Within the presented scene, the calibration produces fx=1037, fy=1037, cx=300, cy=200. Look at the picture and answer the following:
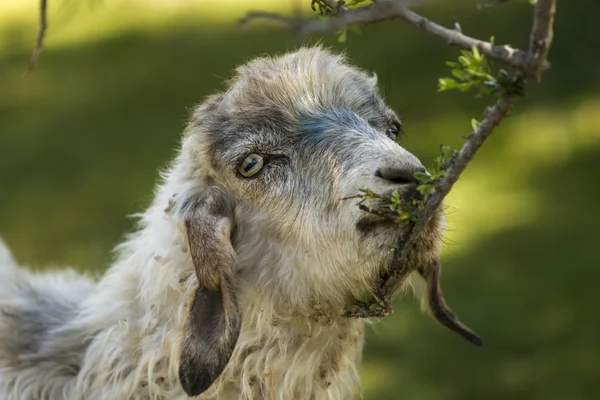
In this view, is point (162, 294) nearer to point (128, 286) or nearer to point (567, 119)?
point (128, 286)

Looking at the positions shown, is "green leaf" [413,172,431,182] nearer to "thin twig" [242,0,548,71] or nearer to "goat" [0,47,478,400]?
"goat" [0,47,478,400]

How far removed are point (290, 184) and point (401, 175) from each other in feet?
1.62

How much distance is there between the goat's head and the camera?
3.13 m

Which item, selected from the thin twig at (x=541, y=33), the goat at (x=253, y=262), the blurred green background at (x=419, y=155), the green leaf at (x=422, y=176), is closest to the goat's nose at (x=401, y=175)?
the goat at (x=253, y=262)

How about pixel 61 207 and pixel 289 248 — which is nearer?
pixel 289 248

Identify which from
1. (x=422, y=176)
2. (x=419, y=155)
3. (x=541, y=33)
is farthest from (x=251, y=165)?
(x=419, y=155)

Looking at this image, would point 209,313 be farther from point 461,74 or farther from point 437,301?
point 461,74

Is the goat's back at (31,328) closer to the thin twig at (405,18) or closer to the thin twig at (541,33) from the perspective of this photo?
the thin twig at (405,18)

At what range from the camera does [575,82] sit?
8.88 m

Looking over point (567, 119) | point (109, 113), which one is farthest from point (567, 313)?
point (109, 113)

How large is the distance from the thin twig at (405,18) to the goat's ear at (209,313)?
1064 millimetres

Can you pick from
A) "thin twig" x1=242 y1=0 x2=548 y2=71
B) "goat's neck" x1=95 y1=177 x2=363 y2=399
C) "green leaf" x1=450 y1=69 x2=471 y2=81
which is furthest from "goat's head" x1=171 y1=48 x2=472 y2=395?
"thin twig" x1=242 y1=0 x2=548 y2=71

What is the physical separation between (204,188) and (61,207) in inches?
189

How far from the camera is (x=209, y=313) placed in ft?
10.5
